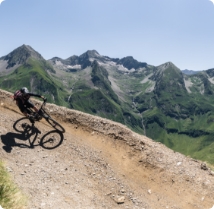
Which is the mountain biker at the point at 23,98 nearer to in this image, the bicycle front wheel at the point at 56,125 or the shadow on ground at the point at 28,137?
the shadow on ground at the point at 28,137

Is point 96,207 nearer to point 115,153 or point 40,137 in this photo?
point 115,153

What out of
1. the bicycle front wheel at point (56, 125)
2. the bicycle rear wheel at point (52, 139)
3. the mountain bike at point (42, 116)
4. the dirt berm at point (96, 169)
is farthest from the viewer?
the bicycle front wheel at point (56, 125)

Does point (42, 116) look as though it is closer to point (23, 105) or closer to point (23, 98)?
point (23, 105)

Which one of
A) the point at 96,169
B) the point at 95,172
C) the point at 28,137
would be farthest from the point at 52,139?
the point at 95,172

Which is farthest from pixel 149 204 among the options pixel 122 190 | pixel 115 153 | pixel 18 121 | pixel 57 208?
pixel 18 121

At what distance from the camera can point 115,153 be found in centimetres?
2333

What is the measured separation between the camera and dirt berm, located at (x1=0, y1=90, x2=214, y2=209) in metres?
16.8

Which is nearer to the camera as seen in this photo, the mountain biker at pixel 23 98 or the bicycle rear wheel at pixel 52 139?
the bicycle rear wheel at pixel 52 139

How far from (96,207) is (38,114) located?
36.0 ft

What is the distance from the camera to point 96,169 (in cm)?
2056

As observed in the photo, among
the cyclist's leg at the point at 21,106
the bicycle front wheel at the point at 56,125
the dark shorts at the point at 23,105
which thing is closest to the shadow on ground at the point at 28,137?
the bicycle front wheel at the point at 56,125

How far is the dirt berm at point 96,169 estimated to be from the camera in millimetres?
16766

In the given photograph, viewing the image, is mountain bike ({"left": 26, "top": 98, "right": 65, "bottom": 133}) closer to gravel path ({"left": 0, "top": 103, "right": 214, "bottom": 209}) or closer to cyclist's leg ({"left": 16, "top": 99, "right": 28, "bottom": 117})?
cyclist's leg ({"left": 16, "top": 99, "right": 28, "bottom": 117})

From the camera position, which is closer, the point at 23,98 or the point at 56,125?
the point at 23,98
